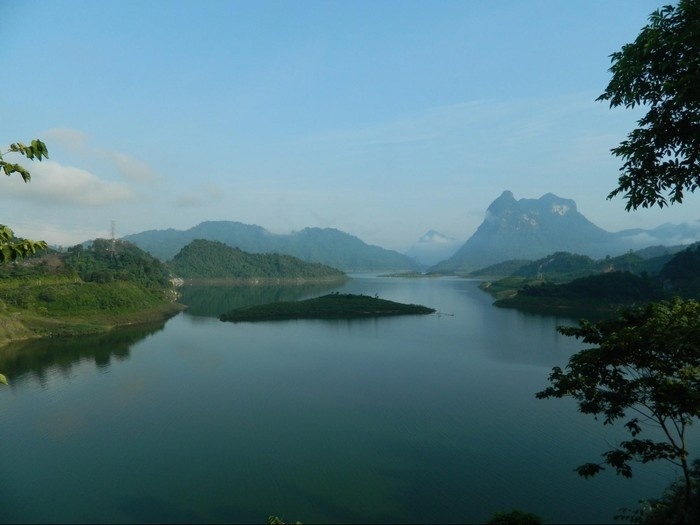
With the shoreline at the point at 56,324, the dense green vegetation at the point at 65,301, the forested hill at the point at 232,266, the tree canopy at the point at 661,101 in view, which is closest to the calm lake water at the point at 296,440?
the shoreline at the point at 56,324

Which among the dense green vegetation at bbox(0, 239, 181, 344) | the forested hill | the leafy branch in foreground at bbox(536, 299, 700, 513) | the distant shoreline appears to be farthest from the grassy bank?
the forested hill

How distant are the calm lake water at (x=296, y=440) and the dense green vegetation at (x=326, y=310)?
26.1 m

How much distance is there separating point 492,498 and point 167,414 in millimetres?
17471

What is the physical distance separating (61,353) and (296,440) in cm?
3006

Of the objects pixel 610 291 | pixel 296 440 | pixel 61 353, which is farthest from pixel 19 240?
pixel 610 291

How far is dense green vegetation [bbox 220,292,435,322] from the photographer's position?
67.1 metres

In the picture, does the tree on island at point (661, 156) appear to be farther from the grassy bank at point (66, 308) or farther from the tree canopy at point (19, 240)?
the grassy bank at point (66, 308)

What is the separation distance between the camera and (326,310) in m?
69.9

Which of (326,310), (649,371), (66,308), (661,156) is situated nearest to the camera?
(661,156)

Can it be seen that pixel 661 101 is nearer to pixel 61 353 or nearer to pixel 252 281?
pixel 61 353

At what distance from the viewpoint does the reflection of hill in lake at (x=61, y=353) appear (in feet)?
110

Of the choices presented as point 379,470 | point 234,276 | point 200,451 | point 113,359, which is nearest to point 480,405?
point 379,470

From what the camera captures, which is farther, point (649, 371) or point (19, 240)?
point (649, 371)

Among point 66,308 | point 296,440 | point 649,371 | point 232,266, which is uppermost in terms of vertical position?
point 232,266
